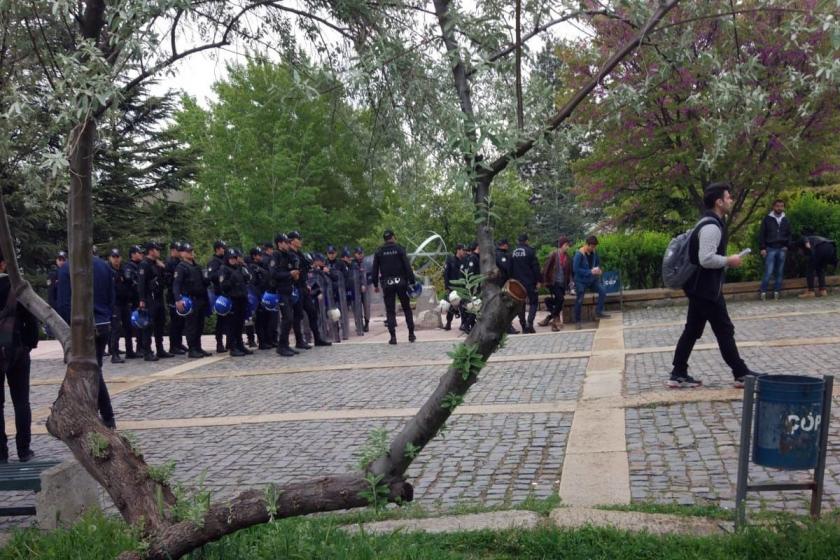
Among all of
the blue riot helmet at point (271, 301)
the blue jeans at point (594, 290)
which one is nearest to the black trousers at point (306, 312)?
the blue riot helmet at point (271, 301)

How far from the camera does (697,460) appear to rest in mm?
5750

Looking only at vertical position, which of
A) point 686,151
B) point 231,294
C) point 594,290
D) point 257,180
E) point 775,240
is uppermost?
point 257,180

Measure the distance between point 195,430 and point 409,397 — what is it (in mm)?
2300

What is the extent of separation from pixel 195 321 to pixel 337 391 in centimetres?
583

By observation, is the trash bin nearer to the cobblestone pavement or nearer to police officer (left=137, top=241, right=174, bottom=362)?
the cobblestone pavement

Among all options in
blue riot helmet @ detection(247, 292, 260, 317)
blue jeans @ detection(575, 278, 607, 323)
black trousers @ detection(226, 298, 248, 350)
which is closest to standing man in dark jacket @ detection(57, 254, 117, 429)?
black trousers @ detection(226, 298, 248, 350)

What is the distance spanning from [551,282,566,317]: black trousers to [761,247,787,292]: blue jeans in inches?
161

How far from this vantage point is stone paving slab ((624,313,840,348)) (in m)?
11.4

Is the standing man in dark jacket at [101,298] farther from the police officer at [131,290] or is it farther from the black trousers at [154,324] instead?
the black trousers at [154,324]

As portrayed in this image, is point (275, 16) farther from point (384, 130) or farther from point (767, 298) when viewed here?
point (767, 298)

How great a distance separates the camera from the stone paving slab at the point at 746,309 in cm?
1438

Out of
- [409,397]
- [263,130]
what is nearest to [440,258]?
[263,130]

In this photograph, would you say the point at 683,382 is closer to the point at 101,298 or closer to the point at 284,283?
the point at 101,298

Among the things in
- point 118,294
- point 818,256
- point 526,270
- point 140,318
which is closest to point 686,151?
point 818,256
